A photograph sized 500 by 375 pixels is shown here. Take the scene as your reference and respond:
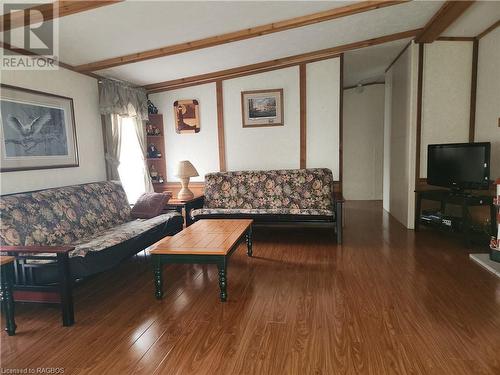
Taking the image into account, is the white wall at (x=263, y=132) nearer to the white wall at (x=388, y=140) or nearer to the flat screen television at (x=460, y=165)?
the flat screen television at (x=460, y=165)

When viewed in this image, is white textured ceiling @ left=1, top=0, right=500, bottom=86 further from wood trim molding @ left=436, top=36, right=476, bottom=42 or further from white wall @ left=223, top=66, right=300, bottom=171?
white wall @ left=223, top=66, right=300, bottom=171

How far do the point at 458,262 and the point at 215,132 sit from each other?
3.57 m

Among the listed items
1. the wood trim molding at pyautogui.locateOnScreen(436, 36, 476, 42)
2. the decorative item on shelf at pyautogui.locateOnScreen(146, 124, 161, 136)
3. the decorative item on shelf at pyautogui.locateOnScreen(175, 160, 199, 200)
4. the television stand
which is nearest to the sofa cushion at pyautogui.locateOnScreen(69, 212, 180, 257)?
the decorative item on shelf at pyautogui.locateOnScreen(175, 160, 199, 200)

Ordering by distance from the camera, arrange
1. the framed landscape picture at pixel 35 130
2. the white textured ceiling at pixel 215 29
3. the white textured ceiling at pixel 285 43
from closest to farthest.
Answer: the white textured ceiling at pixel 215 29 < the framed landscape picture at pixel 35 130 < the white textured ceiling at pixel 285 43

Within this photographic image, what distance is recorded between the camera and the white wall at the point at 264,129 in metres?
4.62

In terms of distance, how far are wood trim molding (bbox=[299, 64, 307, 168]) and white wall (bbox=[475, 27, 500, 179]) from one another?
7.33ft

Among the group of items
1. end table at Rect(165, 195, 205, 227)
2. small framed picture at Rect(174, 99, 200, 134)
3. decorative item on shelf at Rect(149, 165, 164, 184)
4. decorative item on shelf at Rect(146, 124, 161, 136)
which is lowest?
end table at Rect(165, 195, 205, 227)

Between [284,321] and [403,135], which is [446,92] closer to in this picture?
[403,135]

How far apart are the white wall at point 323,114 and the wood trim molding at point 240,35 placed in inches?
52.8

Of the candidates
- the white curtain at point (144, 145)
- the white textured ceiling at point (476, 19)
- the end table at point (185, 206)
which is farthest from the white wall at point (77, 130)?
the white textured ceiling at point (476, 19)

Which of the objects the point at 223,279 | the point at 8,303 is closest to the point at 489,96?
the point at 223,279

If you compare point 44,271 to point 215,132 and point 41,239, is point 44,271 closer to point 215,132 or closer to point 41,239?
point 41,239

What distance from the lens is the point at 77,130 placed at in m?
3.60

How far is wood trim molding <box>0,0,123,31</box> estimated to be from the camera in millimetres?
2223
